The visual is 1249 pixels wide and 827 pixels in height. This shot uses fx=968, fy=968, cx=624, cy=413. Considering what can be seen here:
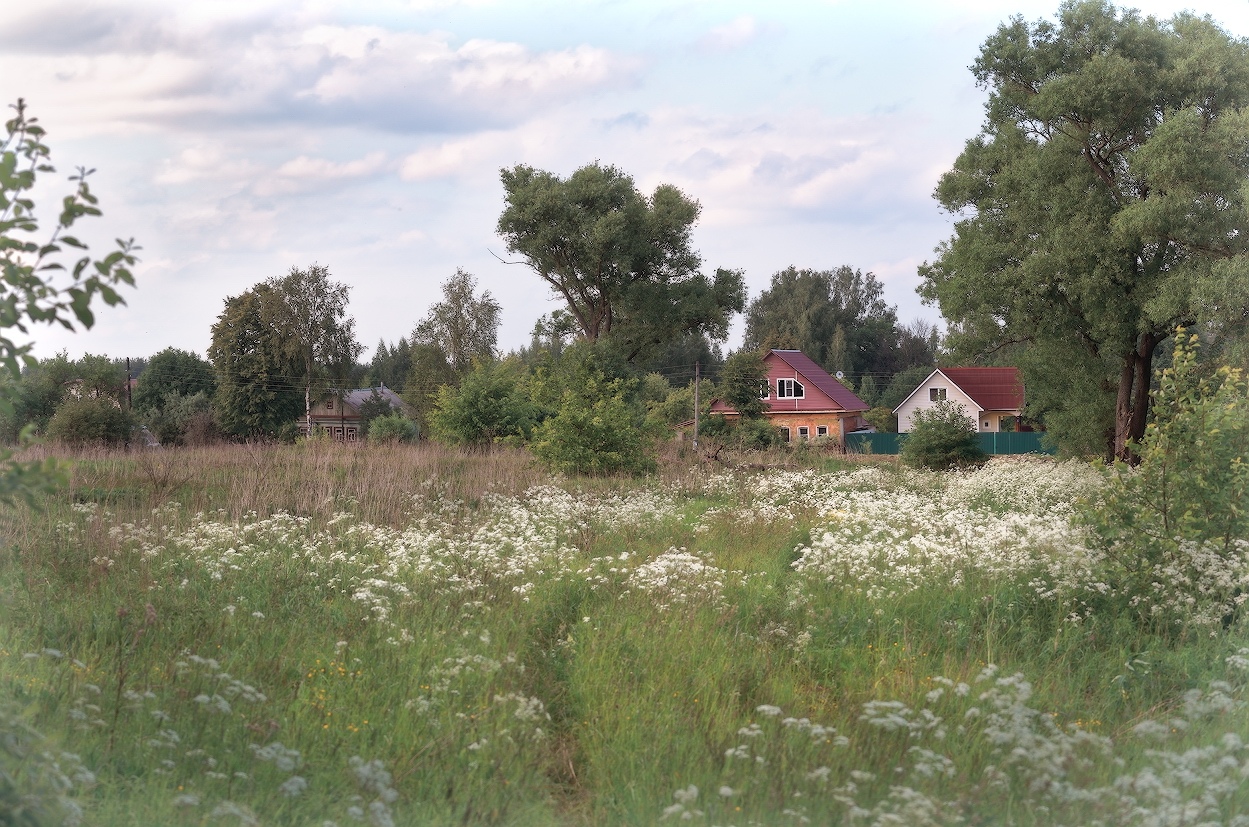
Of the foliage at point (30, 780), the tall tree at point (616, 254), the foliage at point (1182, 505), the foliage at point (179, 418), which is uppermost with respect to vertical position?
the tall tree at point (616, 254)

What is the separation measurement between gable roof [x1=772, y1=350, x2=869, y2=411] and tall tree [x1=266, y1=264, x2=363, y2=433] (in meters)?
27.1

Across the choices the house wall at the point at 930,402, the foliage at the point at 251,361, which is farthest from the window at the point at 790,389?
the foliage at the point at 251,361

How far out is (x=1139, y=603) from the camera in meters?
8.27

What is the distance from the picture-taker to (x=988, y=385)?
62.6 m

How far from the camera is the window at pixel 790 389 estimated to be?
208 ft

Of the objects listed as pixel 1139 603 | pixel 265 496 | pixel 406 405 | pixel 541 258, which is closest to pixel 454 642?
pixel 1139 603

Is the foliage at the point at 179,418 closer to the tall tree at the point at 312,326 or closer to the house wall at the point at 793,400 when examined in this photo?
the tall tree at the point at 312,326

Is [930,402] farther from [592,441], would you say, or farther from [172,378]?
[172,378]

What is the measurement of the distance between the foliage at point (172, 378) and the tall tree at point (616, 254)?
2119cm

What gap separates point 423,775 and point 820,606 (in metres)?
4.56

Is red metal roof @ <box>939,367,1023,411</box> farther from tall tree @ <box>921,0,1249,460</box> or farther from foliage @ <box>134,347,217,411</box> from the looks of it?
foliage @ <box>134,347,217,411</box>

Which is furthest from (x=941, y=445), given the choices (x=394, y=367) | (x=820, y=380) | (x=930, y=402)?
(x=394, y=367)

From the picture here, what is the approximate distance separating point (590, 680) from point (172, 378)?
→ 55.2 m

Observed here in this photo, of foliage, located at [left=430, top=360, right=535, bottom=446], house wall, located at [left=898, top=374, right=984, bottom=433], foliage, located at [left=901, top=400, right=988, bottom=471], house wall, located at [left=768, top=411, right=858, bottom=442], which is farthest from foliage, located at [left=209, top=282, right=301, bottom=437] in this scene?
house wall, located at [left=898, top=374, right=984, bottom=433]
